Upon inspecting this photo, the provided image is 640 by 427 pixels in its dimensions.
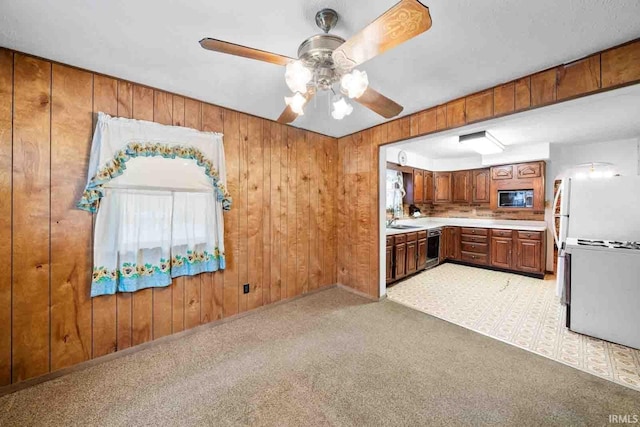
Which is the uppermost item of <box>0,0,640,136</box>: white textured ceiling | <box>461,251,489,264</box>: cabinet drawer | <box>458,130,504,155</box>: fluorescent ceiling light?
<box>458,130,504,155</box>: fluorescent ceiling light

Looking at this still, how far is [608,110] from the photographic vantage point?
279 cm

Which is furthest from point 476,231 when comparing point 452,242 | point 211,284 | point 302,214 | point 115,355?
point 115,355

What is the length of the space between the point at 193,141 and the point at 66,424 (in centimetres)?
220

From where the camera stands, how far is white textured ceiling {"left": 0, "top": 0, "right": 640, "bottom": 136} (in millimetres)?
1319

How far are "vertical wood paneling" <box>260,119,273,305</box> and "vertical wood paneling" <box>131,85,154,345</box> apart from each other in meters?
1.15

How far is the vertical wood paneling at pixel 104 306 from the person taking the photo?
6.53ft

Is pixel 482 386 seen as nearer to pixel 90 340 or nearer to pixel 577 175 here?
pixel 90 340

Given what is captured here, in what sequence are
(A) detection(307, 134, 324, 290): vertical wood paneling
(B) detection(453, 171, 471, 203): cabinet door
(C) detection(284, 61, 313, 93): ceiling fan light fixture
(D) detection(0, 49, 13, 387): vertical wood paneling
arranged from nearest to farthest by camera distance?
(C) detection(284, 61, 313, 93): ceiling fan light fixture
(D) detection(0, 49, 13, 387): vertical wood paneling
(A) detection(307, 134, 324, 290): vertical wood paneling
(B) detection(453, 171, 471, 203): cabinet door

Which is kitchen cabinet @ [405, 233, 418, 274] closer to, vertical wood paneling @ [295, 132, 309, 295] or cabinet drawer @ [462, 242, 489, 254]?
cabinet drawer @ [462, 242, 489, 254]

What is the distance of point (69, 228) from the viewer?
1.88 meters

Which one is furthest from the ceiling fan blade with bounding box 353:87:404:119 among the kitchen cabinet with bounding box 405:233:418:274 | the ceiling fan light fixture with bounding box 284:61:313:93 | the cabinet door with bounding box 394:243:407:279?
the kitchen cabinet with bounding box 405:233:418:274

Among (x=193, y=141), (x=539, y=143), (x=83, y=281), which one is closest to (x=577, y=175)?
(x=539, y=143)

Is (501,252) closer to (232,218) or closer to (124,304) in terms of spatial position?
(232,218)

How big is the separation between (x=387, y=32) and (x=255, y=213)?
7.54 feet
